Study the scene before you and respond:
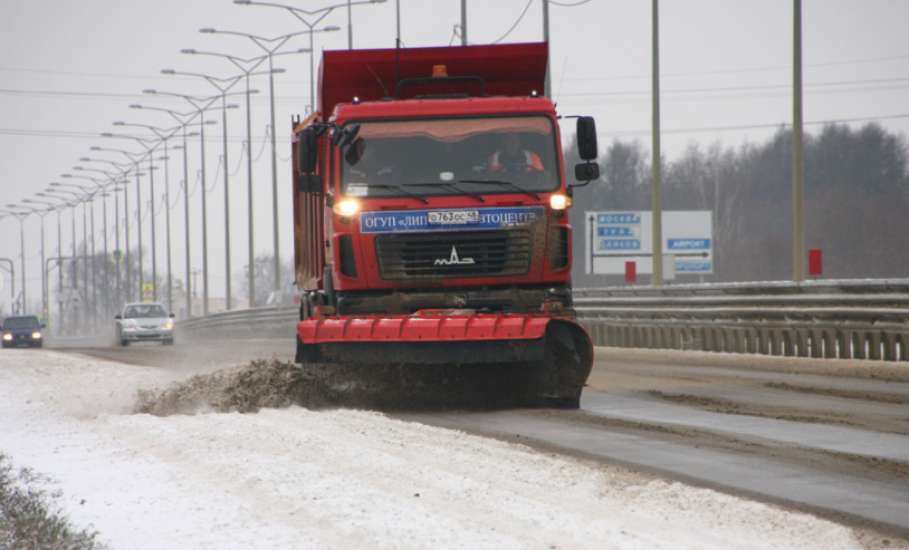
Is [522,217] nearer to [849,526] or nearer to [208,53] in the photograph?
[849,526]

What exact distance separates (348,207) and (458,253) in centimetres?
114

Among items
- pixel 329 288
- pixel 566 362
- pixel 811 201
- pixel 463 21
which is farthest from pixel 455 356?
pixel 811 201

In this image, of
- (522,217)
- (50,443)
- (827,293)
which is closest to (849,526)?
(50,443)

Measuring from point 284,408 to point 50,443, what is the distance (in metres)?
3.09

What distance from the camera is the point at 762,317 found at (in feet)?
81.8

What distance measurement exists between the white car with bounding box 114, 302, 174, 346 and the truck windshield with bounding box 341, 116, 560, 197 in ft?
136

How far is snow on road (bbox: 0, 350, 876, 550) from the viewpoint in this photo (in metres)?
7.27

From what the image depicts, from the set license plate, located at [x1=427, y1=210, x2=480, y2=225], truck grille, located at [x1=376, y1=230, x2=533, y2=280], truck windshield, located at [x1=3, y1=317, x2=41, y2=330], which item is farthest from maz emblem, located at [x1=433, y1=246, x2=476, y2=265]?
truck windshield, located at [x1=3, y1=317, x2=41, y2=330]

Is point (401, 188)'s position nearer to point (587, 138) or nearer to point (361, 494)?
point (587, 138)

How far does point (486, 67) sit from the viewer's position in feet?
57.0

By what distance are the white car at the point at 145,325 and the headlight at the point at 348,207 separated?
1634 inches

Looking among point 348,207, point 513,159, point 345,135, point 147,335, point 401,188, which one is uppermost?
point 345,135

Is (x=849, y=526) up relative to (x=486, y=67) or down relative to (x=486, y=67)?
down

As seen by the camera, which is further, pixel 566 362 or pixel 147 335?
pixel 147 335
